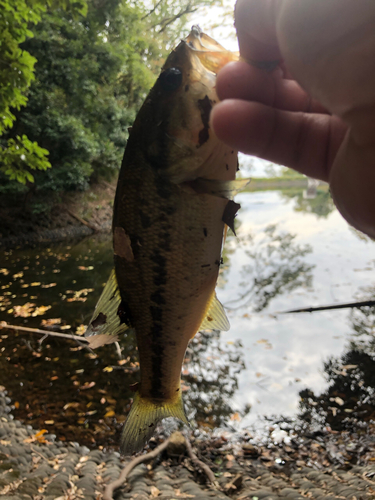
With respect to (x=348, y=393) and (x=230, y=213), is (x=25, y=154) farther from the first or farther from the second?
(x=348, y=393)

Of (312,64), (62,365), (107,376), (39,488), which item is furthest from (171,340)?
(62,365)

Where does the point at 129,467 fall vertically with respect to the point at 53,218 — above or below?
below

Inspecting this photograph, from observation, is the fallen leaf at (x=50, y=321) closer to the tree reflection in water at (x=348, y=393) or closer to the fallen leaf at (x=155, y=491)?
the fallen leaf at (x=155, y=491)

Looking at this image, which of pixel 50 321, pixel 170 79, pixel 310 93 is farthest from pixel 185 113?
pixel 50 321

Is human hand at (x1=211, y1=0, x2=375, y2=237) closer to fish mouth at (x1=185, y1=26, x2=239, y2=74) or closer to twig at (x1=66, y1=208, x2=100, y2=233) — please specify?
fish mouth at (x1=185, y1=26, x2=239, y2=74)

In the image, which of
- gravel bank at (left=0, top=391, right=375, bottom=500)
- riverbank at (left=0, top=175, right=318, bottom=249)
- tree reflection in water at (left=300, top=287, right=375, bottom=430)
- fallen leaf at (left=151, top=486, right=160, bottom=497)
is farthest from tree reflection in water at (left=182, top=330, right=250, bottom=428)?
riverbank at (left=0, top=175, right=318, bottom=249)

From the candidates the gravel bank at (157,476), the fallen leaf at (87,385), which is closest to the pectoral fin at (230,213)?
the gravel bank at (157,476)

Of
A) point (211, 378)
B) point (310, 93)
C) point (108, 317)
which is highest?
point (310, 93)

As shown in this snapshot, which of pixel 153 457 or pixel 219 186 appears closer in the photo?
pixel 219 186
